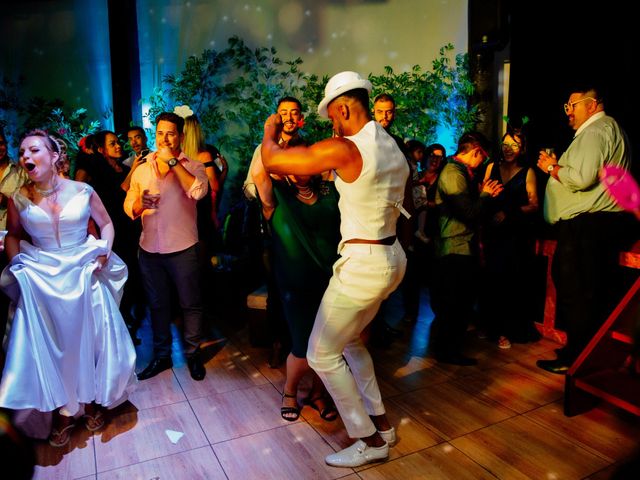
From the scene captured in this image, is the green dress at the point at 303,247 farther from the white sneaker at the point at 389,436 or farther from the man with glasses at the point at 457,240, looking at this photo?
the man with glasses at the point at 457,240

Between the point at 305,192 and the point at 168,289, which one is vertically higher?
the point at 305,192

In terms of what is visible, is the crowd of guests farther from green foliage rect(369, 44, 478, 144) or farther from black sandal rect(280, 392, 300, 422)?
green foliage rect(369, 44, 478, 144)

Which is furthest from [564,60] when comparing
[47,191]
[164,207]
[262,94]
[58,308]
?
[58,308]

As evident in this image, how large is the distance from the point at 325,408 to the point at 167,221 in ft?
4.82

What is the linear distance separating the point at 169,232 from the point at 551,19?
4488 mm

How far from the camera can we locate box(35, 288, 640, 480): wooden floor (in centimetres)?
235

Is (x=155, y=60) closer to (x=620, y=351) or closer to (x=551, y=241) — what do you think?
(x=551, y=241)

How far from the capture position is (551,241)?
3820 millimetres

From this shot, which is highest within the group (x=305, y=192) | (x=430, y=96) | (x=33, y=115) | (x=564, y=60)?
(x=564, y=60)

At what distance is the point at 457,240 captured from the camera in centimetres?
343

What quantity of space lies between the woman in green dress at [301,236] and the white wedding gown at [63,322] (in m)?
0.93

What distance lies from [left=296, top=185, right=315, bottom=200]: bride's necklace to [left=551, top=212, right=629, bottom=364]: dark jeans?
1798mm

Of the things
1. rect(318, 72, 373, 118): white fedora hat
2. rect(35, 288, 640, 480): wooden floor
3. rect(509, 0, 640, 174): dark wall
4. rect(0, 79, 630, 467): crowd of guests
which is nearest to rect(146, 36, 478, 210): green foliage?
rect(509, 0, 640, 174): dark wall

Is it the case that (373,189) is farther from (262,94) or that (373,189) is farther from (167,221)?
(262,94)
